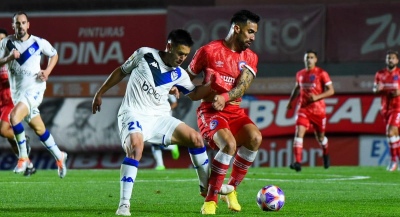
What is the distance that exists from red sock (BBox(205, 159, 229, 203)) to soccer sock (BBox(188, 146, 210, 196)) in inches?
4.2

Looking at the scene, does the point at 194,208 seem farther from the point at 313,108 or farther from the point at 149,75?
the point at 313,108

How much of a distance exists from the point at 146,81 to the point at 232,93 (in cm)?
80

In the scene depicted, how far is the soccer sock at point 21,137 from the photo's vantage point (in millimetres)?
13695

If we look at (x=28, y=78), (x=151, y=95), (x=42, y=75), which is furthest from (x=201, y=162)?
(x=28, y=78)

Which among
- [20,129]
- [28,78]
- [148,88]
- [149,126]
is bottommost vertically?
[20,129]

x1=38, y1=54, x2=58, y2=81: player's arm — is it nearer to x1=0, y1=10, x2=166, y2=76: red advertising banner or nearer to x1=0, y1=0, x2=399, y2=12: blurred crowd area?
x1=0, y1=0, x2=399, y2=12: blurred crowd area

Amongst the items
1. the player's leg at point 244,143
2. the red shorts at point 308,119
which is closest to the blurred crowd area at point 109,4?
the red shorts at point 308,119

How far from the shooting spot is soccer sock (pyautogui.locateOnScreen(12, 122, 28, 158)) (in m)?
13.7

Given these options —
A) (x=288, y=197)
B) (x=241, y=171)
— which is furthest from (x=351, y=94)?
(x=241, y=171)

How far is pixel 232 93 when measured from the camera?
9.02 meters

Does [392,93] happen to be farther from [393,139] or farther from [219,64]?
[219,64]

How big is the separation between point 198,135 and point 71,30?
14985 millimetres

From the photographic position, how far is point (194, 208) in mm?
9211

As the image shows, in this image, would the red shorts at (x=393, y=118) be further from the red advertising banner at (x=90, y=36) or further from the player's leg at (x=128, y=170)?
the player's leg at (x=128, y=170)
